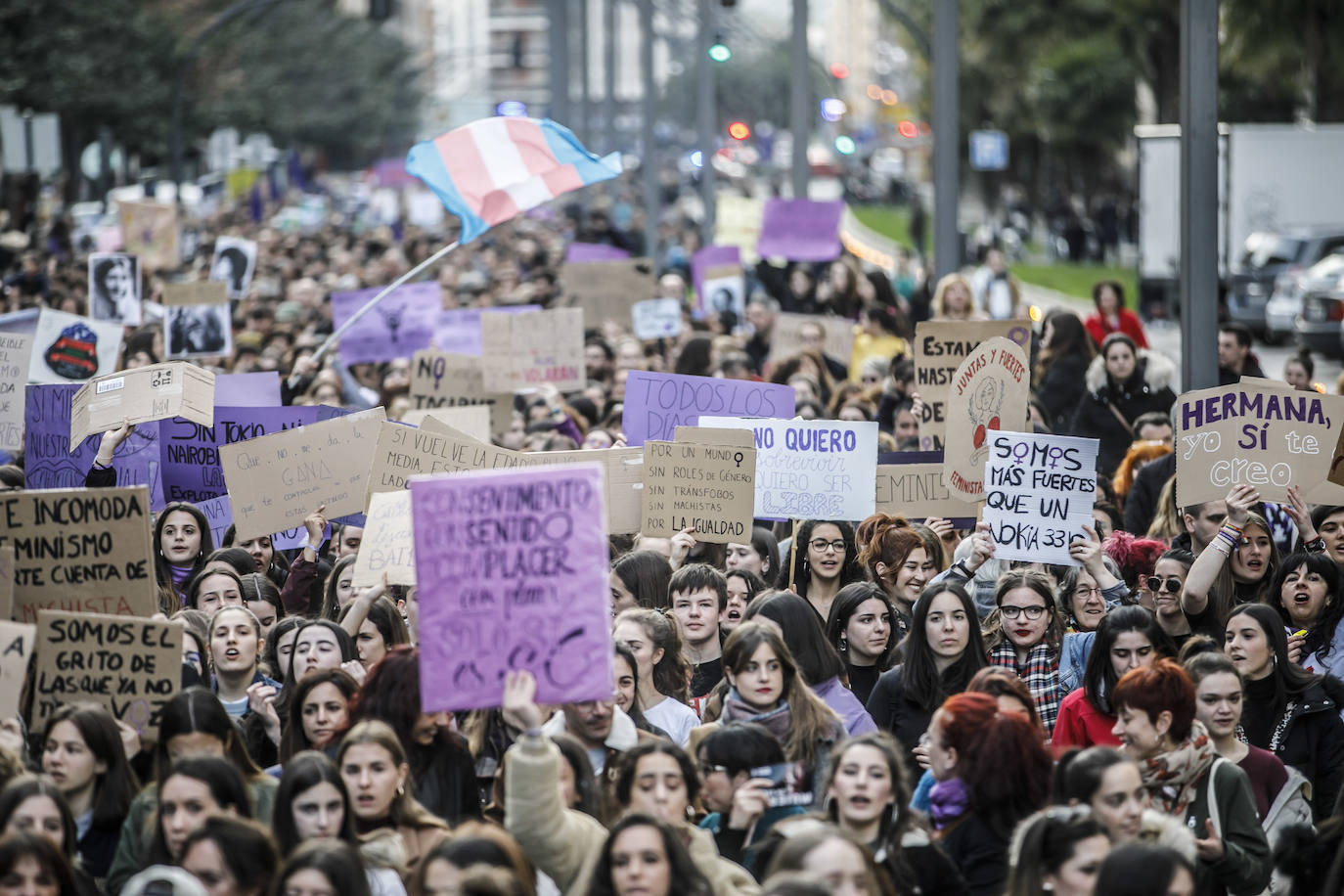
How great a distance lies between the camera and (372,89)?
8862cm

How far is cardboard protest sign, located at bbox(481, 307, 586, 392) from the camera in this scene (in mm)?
14016

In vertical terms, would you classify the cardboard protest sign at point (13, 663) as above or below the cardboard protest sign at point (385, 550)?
below

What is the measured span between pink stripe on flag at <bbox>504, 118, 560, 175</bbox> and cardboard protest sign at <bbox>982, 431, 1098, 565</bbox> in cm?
608

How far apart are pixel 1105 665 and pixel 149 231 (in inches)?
715

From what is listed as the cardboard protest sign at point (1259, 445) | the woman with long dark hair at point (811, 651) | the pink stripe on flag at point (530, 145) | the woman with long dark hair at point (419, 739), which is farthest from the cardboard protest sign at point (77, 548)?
the pink stripe on flag at point (530, 145)

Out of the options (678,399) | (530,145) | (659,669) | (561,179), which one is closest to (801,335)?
(561,179)

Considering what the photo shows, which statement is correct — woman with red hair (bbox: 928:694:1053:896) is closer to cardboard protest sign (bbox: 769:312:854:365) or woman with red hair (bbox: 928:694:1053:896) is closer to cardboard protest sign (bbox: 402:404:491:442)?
cardboard protest sign (bbox: 402:404:491:442)

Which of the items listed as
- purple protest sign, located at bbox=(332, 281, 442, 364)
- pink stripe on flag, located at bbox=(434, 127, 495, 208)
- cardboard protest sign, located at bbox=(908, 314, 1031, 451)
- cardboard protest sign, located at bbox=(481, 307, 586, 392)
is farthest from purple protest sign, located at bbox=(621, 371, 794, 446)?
purple protest sign, located at bbox=(332, 281, 442, 364)

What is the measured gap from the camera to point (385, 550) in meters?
7.82

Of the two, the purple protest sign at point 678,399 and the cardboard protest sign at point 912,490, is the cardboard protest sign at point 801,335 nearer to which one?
the purple protest sign at point 678,399

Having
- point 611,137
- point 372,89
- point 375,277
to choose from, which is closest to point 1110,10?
point 611,137

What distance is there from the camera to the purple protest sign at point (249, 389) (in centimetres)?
1180

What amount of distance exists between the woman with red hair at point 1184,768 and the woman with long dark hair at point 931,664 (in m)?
1.01

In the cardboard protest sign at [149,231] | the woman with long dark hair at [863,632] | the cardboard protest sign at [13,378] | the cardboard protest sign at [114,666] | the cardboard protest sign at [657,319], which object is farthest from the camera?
the cardboard protest sign at [149,231]
